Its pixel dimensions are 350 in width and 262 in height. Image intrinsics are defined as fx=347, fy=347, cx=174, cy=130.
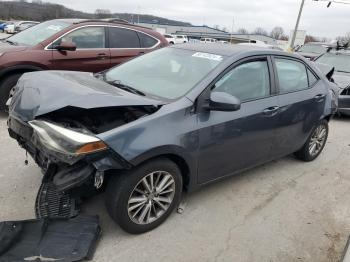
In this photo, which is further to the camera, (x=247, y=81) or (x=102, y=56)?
(x=102, y=56)

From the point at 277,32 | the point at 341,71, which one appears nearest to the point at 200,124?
the point at 341,71

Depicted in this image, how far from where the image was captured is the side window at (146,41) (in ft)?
Answer: 24.0

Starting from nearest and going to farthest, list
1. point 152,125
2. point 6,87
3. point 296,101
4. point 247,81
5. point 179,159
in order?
point 152,125
point 179,159
point 247,81
point 296,101
point 6,87

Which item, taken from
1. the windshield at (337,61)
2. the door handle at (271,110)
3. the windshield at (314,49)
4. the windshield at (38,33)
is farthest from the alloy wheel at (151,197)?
the windshield at (314,49)

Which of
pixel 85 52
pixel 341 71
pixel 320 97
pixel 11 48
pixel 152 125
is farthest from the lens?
pixel 341 71

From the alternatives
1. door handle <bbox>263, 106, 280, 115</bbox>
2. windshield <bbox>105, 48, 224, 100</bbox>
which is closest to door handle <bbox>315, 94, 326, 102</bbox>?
door handle <bbox>263, 106, 280, 115</bbox>

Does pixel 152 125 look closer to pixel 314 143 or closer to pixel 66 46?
pixel 314 143

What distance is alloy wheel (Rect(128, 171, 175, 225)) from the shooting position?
296 centimetres

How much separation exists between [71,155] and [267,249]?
6.14 feet

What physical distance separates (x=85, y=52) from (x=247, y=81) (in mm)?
3821

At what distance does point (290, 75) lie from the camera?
4.29 metres

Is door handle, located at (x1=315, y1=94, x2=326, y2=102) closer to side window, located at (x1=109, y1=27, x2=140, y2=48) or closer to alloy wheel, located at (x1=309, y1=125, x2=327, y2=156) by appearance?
alloy wheel, located at (x1=309, y1=125, x2=327, y2=156)

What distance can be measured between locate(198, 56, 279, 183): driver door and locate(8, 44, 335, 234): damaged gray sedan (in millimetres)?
12

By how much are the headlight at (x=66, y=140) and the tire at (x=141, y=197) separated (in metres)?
0.39
